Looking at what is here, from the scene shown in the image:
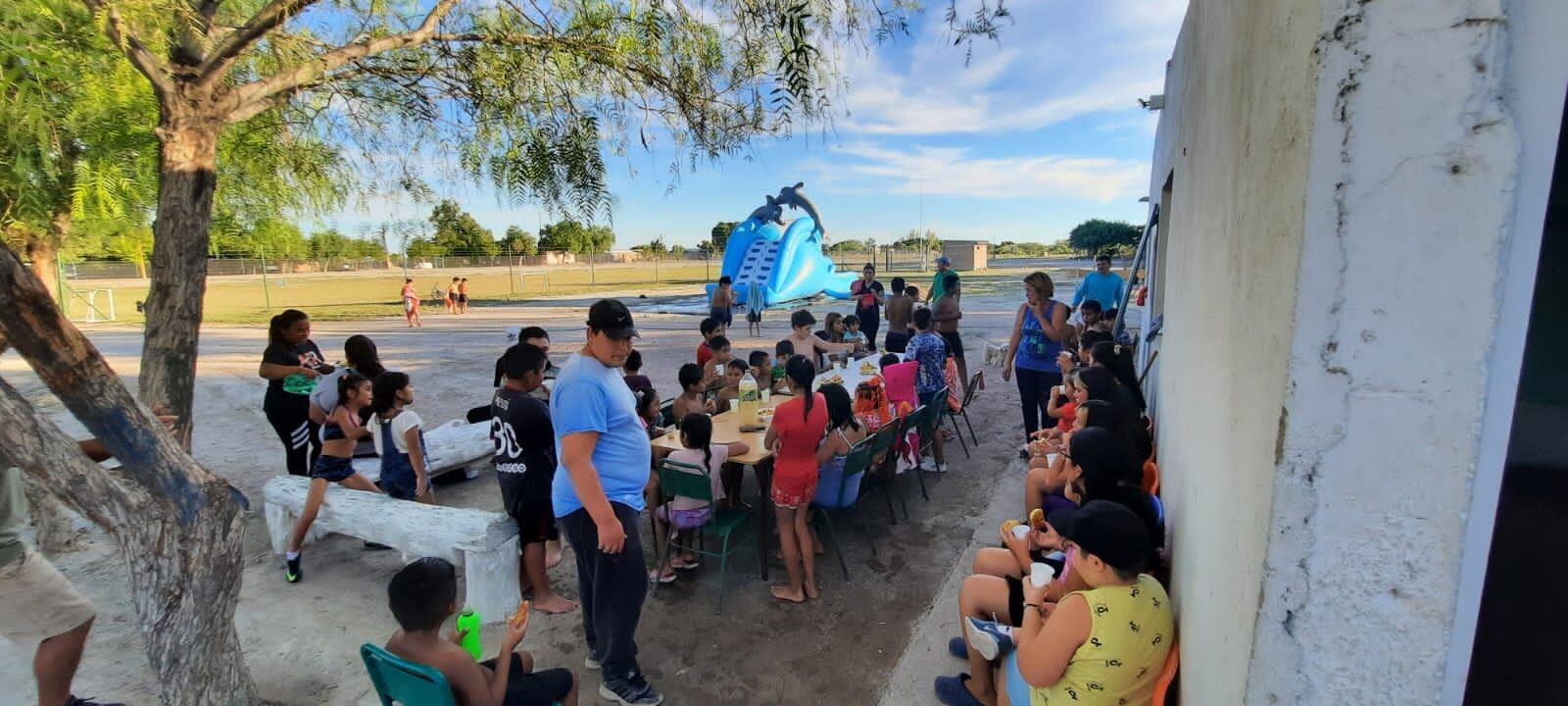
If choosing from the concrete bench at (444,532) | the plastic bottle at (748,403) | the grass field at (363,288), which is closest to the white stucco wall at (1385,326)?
the concrete bench at (444,532)

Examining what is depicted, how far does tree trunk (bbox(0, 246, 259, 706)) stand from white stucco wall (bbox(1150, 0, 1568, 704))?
3.34 metres

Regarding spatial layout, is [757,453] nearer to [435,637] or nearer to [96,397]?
[435,637]

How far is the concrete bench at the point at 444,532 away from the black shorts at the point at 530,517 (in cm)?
5

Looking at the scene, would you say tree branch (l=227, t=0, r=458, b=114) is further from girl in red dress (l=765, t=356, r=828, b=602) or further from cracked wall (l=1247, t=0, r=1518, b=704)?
cracked wall (l=1247, t=0, r=1518, b=704)

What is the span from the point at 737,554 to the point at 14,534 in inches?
133

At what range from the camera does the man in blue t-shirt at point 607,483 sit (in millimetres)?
2719

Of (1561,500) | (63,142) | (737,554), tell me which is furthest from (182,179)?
(1561,500)

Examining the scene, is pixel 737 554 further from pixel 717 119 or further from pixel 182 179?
pixel 182 179

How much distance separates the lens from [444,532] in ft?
12.5

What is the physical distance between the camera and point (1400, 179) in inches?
35.8

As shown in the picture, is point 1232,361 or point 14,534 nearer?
point 1232,361

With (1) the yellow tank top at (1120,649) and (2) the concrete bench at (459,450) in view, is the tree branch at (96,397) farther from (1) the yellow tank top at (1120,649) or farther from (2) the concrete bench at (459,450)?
(1) the yellow tank top at (1120,649)

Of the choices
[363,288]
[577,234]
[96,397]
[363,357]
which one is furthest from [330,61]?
[363,288]

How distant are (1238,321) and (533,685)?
8.15 feet
